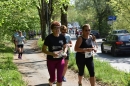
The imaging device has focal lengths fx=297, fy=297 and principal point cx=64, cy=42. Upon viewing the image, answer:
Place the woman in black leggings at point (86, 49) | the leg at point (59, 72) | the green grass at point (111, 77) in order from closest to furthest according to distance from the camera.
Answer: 1. the leg at point (59, 72)
2. the woman in black leggings at point (86, 49)
3. the green grass at point (111, 77)

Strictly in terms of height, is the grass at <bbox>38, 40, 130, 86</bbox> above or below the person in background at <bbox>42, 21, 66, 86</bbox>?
below

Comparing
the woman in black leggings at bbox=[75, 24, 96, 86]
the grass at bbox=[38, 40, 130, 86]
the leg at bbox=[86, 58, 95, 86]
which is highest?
the woman in black leggings at bbox=[75, 24, 96, 86]

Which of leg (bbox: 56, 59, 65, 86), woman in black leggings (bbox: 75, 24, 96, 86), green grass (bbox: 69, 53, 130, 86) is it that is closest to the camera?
leg (bbox: 56, 59, 65, 86)

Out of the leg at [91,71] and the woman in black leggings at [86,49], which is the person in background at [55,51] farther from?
the leg at [91,71]

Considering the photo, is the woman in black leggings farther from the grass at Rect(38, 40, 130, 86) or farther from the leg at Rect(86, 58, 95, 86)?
the grass at Rect(38, 40, 130, 86)

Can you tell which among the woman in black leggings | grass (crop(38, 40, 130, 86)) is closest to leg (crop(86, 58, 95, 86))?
the woman in black leggings

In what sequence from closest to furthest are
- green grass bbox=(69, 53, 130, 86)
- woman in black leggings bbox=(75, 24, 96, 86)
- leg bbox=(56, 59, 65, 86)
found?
1. leg bbox=(56, 59, 65, 86)
2. woman in black leggings bbox=(75, 24, 96, 86)
3. green grass bbox=(69, 53, 130, 86)

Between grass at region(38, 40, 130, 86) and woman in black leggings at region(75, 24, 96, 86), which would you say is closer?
woman in black leggings at region(75, 24, 96, 86)

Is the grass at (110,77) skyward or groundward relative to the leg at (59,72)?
groundward

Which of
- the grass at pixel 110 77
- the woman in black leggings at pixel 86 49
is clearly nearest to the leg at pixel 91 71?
the woman in black leggings at pixel 86 49

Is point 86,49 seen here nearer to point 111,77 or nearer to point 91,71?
point 91,71

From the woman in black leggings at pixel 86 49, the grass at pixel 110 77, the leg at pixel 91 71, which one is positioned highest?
the woman in black leggings at pixel 86 49

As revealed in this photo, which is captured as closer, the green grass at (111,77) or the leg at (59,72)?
the leg at (59,72)

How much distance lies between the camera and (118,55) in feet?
65.2
